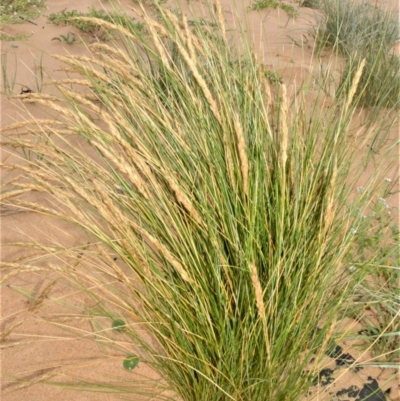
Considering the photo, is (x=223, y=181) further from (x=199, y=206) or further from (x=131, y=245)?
(x=131, y=245)

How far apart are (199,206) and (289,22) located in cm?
405

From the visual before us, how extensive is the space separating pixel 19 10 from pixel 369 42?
112 inches

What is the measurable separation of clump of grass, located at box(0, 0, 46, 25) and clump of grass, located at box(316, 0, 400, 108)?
93.4 inches

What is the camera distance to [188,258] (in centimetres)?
152

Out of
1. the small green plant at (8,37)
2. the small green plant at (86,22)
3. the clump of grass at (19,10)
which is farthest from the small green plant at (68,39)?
the clump of grass at (19,10)

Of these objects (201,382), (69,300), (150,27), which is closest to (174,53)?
(150,27)

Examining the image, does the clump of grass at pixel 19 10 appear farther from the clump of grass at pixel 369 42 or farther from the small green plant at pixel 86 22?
the clump of grass at pixel 369 42

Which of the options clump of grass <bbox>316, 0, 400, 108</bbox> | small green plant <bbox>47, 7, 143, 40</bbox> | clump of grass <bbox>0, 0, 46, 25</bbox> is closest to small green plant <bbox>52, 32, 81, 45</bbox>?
small green plant <bbox>47, 7, 143, 40</bbox>

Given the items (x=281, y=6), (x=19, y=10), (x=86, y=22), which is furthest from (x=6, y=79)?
(x=281, y=6)

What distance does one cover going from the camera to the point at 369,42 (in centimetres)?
377

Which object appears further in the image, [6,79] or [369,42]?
[369,42]

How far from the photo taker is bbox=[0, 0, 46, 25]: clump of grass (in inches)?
161

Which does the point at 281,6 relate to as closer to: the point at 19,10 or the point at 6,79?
the point at 19,10

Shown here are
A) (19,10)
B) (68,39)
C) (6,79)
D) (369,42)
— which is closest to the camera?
(6,79)
